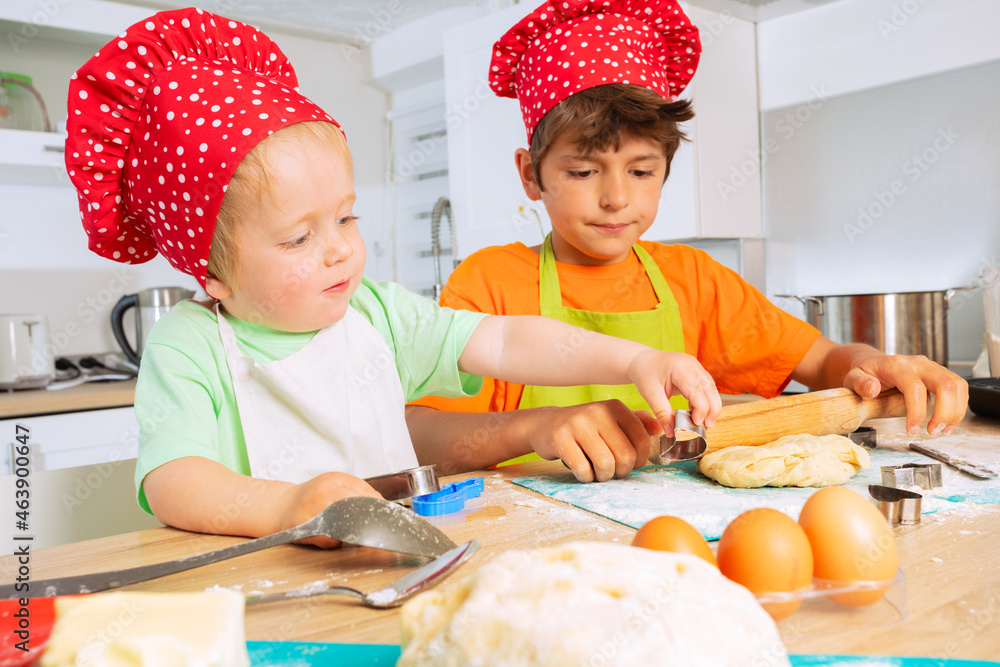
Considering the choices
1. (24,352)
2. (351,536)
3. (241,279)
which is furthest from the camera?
(24,352)

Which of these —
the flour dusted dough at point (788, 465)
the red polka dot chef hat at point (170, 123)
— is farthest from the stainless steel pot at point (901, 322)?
the red polka dot chef hat at point (170, 123)

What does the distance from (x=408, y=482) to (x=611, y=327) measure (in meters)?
0.62

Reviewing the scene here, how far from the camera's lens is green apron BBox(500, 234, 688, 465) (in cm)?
123

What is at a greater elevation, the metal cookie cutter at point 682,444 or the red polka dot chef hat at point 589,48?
the red polka dot chef hat at point 589,48

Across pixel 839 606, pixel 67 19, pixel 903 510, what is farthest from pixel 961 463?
pixel 67 19

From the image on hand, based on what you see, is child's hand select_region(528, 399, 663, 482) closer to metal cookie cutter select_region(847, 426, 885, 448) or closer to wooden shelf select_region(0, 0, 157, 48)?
metal cookie cutter select_region(847, 426, 885, 448)

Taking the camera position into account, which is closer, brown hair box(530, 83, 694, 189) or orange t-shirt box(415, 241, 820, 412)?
brown hair box(530, 83, 694, 189)

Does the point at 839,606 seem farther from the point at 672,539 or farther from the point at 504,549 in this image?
the point at 504,549

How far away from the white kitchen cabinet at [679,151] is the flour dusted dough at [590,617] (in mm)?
2020

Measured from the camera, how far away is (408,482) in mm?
733

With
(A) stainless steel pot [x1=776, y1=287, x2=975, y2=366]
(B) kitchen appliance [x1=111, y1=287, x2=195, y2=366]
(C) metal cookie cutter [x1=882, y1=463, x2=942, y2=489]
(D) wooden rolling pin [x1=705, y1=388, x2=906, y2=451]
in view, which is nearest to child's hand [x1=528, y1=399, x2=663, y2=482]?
(D) wooden rolling pin [x1=705, y1=388, x2=906, y2=451]

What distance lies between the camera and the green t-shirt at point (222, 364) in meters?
0.75

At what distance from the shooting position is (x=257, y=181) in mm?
760

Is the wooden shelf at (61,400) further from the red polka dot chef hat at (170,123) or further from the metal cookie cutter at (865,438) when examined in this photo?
the metal cookie cutter at (865,438)
